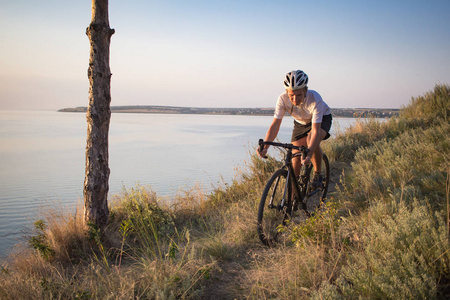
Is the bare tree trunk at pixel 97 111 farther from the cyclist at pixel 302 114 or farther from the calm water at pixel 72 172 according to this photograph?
the cyclist at pixel 302 114

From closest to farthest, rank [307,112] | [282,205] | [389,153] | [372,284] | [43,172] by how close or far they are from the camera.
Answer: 1. [372,284]
2. [282,205]
3. [307,112]
4. [389,153]
5. [43,172]

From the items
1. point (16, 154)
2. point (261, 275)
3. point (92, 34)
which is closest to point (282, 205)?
point (261, 275)

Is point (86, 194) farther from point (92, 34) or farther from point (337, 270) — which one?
point (337, 270)

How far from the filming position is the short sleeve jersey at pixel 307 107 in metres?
4.24

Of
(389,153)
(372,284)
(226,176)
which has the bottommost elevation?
(226,176)

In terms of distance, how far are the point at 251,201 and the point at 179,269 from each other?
3.10 meters

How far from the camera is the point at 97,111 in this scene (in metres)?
4.61

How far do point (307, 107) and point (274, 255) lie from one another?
220 centimetres


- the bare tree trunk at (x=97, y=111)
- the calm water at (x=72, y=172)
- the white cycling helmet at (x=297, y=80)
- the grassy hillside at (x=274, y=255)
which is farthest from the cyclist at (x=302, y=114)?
the calm water at (x=72, y=172)

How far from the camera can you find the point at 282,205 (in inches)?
159

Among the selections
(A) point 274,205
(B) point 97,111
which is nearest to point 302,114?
(A) point 274,205

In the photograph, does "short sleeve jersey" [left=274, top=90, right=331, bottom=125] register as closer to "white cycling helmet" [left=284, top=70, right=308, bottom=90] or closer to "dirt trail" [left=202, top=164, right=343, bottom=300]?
"white cycling helmet" [left=284, top=70, right=308, bottom=90]

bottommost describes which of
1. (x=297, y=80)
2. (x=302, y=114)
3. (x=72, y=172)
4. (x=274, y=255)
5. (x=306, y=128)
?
(x=72, y=172)

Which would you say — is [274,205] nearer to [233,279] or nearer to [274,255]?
[274,255]
